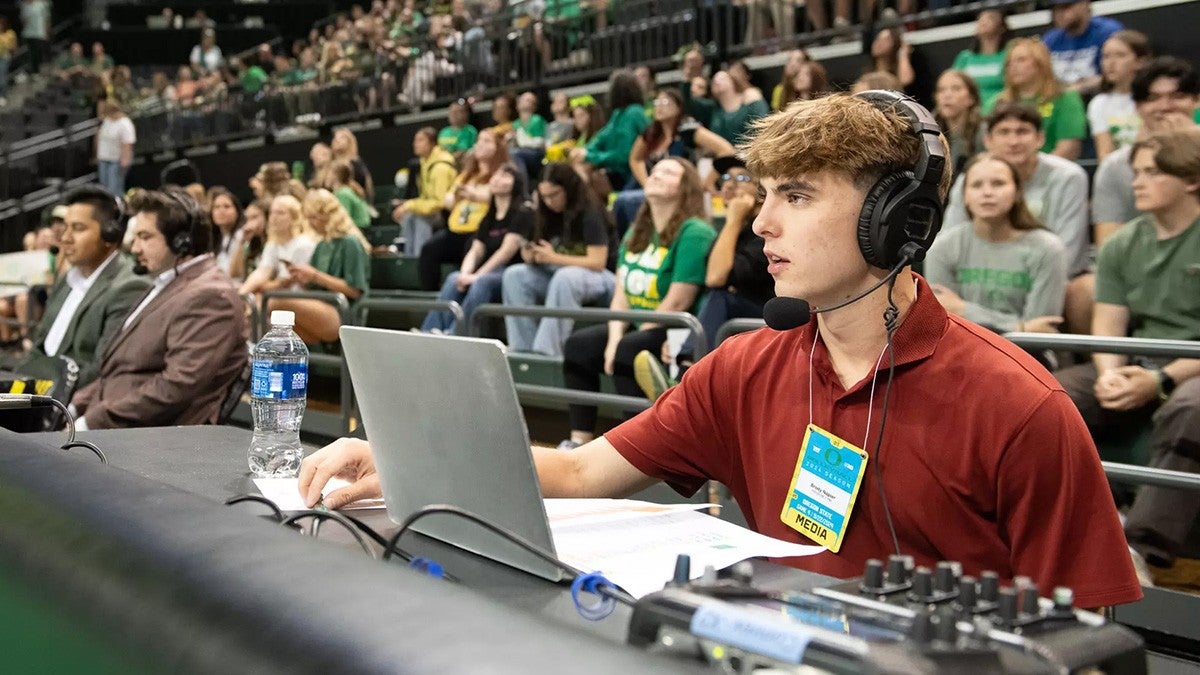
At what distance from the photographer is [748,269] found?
4.43 m

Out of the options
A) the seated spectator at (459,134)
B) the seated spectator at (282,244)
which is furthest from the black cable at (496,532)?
the seated spectator at (459,134)

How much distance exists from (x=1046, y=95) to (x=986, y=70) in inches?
31.7

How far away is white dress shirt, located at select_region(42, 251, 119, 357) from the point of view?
4.17 m

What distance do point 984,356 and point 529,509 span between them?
631mm

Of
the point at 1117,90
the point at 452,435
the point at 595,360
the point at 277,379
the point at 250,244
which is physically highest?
the point at 1117,90

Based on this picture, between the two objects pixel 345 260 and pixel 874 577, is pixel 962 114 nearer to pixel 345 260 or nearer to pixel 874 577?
pixel 345 260

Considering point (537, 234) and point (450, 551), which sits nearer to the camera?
point (450, 551)

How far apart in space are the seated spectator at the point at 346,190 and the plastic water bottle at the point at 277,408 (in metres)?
6.51

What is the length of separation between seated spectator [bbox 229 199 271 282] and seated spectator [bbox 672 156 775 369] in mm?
4028

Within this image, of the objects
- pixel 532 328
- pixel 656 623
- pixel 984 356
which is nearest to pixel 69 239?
pixel 532 328

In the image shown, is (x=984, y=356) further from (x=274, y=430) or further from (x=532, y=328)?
(x=532, y=328)

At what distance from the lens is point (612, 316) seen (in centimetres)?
413

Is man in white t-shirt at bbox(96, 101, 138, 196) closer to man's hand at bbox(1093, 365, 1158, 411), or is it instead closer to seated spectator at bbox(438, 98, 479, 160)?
seated spectator at bbox(438, 98, 479, 160)

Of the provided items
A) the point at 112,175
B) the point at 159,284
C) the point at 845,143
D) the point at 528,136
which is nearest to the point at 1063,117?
the point at 159,284
